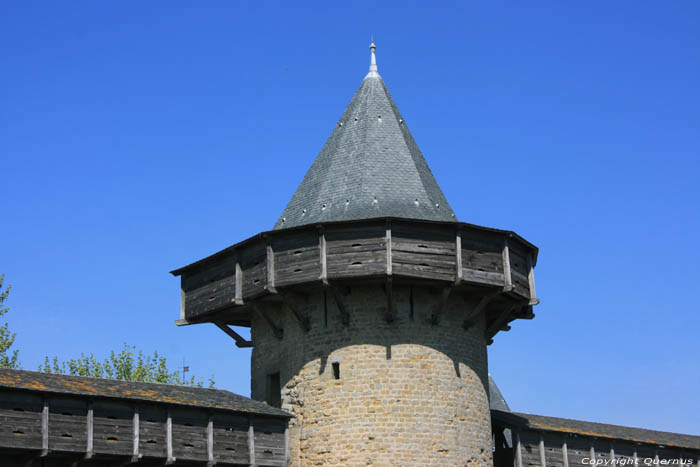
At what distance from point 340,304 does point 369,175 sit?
137 inches

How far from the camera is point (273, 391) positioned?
21875 millimetres

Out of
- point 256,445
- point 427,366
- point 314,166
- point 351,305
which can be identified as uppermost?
point 314,166

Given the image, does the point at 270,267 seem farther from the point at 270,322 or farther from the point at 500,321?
the point at 500,321

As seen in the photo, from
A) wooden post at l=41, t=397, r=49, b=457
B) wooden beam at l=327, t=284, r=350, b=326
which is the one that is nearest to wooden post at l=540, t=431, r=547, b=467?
wooden beam at l=327, t=284, r=350, b=326

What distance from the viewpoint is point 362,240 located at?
2009cm

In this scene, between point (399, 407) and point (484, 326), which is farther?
point (484, 326)

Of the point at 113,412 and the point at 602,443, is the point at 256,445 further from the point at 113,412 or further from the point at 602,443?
the point at 602,443

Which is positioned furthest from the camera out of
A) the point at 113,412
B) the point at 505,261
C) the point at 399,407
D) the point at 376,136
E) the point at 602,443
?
the point at 602,443

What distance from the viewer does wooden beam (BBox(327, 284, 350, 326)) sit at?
790 inches

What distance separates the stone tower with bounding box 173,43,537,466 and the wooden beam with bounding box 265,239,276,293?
26 mm

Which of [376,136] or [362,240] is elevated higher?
[376,136]

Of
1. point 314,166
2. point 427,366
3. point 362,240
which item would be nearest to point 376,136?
point 314,166

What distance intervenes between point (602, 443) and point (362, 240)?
363 inches

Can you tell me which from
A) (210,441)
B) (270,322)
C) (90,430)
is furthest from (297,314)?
(90,430)
